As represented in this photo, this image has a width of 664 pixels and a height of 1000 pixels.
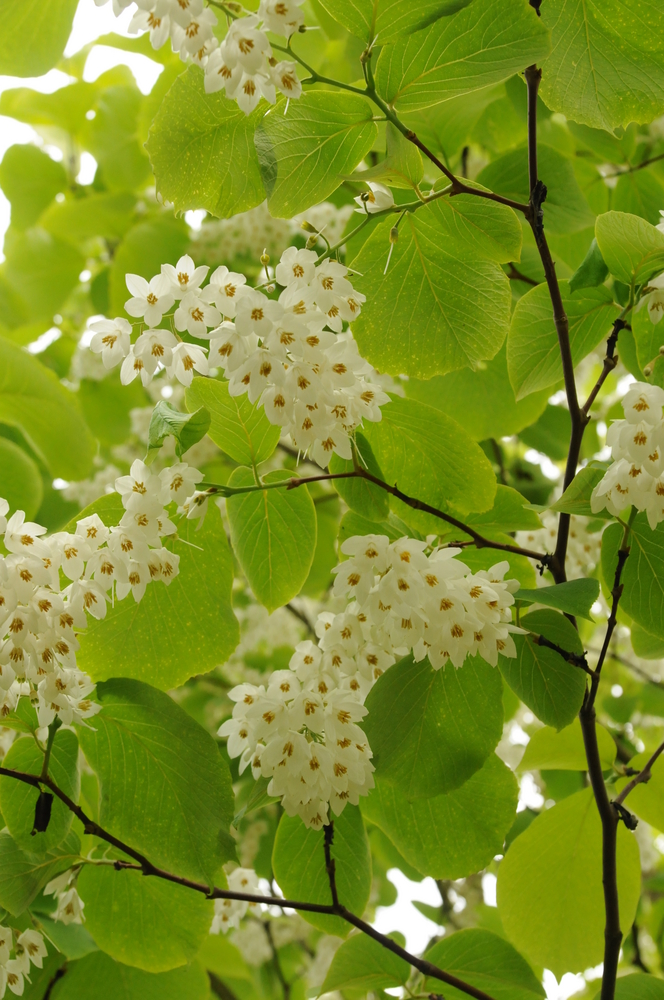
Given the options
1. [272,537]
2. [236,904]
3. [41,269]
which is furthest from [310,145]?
[41,269]

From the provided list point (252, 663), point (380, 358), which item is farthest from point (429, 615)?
point (252, 663)

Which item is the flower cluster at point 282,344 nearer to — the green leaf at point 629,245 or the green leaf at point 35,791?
the green leaf at point 629,245

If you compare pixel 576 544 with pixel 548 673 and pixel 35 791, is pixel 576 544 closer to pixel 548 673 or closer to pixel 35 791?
pixel 548 673

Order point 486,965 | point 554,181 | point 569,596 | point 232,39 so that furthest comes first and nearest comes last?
point 554,181 → point 486,965 → point 569,596 → point 232,39

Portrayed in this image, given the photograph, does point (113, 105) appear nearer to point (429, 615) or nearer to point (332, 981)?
point (429, 615)

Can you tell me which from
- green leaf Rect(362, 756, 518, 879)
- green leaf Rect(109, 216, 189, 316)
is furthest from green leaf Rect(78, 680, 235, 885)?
green leaf Rect(109, 216, 189, 316)

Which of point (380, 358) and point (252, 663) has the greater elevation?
point (252, 663)

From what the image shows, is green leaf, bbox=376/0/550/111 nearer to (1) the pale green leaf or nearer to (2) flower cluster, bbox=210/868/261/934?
(1) the pale green leaf
